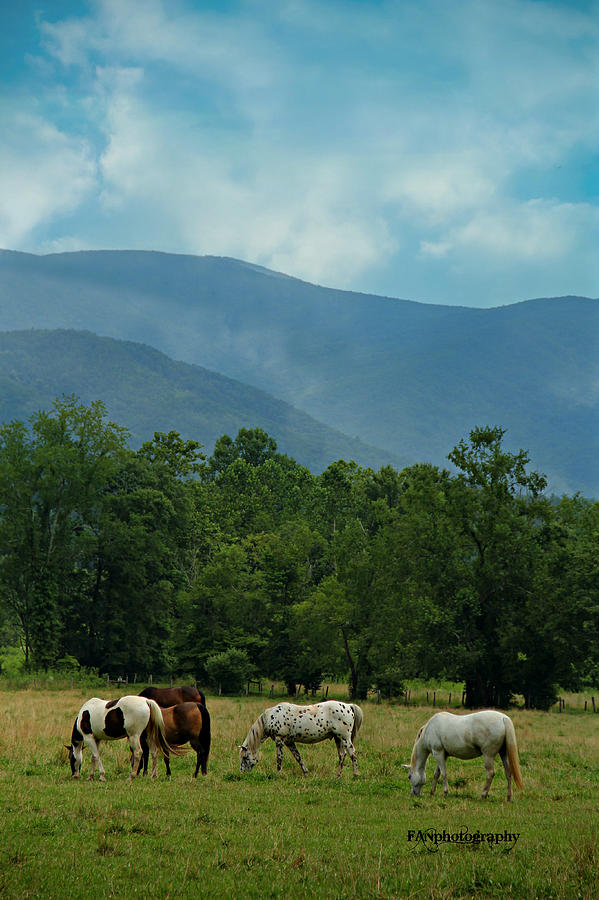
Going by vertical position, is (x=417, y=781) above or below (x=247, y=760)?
above

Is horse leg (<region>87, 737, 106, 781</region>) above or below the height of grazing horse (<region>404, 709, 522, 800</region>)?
below

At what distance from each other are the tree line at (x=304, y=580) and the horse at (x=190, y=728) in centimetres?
2585

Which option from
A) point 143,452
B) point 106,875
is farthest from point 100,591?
point 106,875

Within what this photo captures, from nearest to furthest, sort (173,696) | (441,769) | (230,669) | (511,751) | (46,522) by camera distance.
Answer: (511,751), (441,769), (173,696), (230,669), (46,522)

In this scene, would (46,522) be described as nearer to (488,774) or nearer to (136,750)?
(136,750)

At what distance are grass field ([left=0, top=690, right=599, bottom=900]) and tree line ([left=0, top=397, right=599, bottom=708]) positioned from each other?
74.7 ft

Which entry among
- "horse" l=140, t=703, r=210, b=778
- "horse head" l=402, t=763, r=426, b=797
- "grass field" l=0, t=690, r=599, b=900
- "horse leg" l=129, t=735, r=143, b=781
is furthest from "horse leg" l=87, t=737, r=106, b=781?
"horse head" l=402, t=763, r=426, b=797

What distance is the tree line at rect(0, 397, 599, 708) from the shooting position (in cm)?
4366

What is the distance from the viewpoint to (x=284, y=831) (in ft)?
38.2

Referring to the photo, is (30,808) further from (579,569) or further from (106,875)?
(579,569)

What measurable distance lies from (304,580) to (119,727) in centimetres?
4340

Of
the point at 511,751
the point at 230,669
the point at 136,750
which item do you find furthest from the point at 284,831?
the point at 230,669

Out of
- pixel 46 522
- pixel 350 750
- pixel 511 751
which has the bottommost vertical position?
pixel 350 750

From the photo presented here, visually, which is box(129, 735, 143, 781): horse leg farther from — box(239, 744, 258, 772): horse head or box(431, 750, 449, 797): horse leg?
box(431, 750, 449, 797): horse leg
